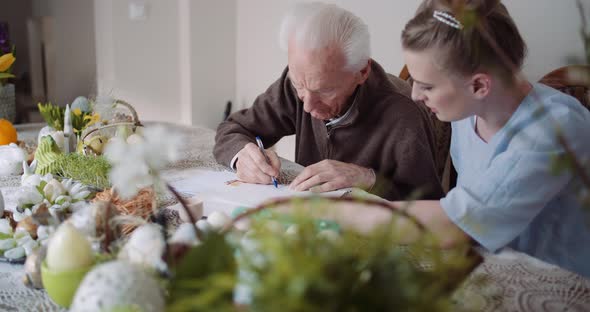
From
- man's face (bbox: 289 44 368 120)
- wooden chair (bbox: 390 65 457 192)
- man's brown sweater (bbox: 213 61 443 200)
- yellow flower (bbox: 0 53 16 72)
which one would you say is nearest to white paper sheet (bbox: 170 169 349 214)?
man's brown sweater (bbox: 213 61 443 200)

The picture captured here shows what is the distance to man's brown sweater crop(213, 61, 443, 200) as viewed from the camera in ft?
5.09

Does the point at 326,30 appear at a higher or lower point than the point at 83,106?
higher

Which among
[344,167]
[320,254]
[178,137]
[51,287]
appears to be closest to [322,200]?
[320,254]

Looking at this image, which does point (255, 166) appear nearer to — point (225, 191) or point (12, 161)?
point (225, 191)

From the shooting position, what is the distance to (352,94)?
5.26 feet

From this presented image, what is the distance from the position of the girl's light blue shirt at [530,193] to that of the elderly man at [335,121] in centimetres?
34

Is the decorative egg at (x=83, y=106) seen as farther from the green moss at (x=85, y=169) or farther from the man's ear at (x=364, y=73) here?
the man's ear at (x=364, y=73)

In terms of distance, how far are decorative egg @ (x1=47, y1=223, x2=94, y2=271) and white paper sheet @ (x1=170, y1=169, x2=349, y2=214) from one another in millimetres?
469

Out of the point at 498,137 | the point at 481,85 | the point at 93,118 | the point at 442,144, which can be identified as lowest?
the point at 442,144

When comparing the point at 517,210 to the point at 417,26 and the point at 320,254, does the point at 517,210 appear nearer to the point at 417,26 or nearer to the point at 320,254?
the point at 417,26

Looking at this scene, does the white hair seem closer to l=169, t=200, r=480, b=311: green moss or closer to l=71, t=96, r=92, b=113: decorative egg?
l=71, t=96, r=92, b=113: decorative egg

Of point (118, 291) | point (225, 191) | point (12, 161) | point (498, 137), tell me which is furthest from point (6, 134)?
point (498, 137)

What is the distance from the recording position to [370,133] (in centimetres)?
164

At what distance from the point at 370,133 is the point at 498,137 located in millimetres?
576
